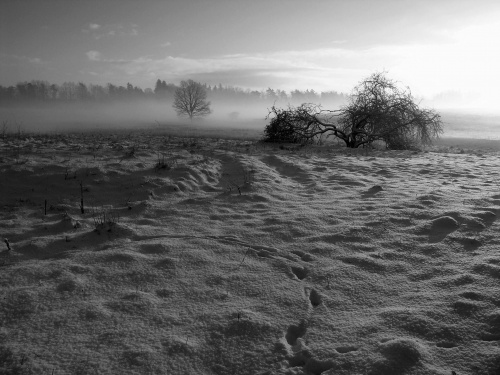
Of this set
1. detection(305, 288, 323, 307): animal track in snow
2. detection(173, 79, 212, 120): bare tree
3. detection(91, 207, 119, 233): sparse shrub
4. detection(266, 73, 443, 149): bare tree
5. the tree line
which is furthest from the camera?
the tree line

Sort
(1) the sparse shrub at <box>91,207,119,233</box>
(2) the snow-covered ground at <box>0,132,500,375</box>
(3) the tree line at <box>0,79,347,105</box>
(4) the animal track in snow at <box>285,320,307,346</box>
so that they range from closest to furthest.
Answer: (2) the snow-covered ground at <box>0,132,500,375</box> → (4) the animal track in snow at <box>285,320,307,346</box> → (1) the sparse shrub at <box>91,207,119,233</box> → (3) the tree line at <box>0,79,347,105</box>

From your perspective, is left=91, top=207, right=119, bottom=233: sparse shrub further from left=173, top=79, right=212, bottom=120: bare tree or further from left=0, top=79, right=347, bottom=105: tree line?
left=0, top=79, right=347, bottom=105: tree line

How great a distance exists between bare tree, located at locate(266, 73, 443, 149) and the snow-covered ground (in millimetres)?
7593

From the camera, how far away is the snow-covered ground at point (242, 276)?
219 cm

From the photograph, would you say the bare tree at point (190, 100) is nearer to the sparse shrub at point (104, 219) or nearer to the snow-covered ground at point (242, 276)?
the snow-covered ground at point (242, 276)

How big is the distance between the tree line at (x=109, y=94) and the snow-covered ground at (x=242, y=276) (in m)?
78.7

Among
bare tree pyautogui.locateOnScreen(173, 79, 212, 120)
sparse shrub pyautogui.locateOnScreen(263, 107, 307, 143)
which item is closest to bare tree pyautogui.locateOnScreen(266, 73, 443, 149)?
sparse shrub pyautogui.locateOnScreen(263, 107, 307, 143)

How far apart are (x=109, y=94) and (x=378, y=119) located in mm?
122779

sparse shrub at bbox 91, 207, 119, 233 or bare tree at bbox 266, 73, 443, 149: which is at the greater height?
bare tree at bbox 266, 73, 443, 149

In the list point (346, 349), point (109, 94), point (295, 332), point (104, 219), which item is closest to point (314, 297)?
point (295, 332)

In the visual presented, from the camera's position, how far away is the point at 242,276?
127 inches

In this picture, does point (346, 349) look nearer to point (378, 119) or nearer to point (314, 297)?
point (314, 297)

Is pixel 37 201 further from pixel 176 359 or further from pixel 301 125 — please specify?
pixel 301 125

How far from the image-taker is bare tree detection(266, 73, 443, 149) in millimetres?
13547
